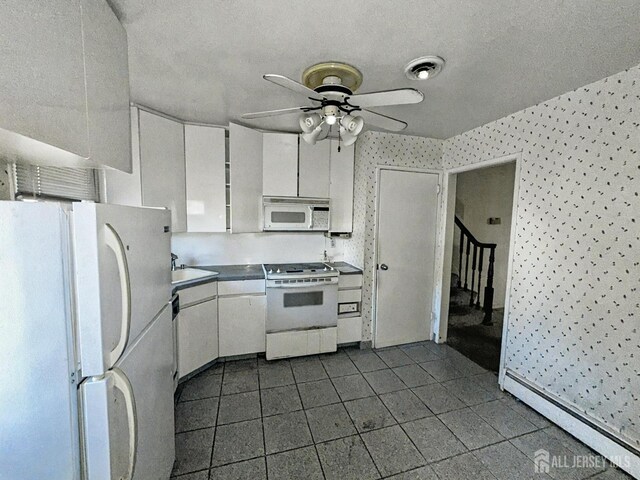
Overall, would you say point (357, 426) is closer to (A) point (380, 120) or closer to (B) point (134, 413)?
(B) point (134, 413)

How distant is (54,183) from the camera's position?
1676 mm

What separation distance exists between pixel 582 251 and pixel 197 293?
3008mm

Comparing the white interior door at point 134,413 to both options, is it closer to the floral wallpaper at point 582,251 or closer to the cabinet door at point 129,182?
the cabinet door at point 129,182

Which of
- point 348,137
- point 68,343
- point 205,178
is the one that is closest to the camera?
point 68,343

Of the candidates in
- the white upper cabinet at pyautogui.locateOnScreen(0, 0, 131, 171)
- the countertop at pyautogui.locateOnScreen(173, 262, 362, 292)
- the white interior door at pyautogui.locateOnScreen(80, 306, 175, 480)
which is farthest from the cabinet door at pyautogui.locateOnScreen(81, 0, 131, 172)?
the countertop at pyautogui.locateOnScreen(173, 262, 362, 292)

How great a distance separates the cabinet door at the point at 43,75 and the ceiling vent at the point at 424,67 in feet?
A: 5.11

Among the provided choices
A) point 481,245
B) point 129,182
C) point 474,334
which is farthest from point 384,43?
point 481,245

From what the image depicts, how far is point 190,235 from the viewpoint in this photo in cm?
296

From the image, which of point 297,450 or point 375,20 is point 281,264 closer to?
point 297,450

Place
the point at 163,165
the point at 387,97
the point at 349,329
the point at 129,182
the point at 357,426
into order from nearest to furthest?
the point at 387,97 < the point at 357,426 < the point at 129,182 < the point at 163,165 < the point at 349,329

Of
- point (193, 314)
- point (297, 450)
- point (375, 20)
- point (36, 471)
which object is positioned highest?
point (375, 20)

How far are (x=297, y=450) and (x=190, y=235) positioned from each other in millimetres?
2308

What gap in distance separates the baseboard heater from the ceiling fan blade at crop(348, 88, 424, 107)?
7.81 feet

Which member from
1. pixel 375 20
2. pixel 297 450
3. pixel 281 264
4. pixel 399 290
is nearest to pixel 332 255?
pixel 281 264
